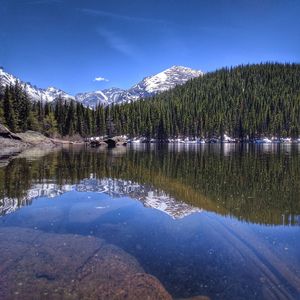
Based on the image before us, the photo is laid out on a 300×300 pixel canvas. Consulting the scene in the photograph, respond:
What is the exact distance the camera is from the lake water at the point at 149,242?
24.7 feet

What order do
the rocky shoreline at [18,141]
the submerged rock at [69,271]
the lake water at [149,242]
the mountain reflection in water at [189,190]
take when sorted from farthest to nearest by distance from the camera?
the rocky shoreline at [18,141], the mountain reflection in water at [189,190], the lake water at [149,242], the submerged rock at [69,271]

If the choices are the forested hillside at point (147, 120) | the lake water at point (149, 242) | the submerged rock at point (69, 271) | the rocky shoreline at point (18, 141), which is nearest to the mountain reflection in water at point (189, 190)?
the lake water at point (149, 242)

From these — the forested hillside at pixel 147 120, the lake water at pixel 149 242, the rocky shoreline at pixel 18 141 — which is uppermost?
the forested hillside at pixel 147 120

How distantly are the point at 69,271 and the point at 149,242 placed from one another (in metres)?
2.93

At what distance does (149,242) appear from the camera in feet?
34.7

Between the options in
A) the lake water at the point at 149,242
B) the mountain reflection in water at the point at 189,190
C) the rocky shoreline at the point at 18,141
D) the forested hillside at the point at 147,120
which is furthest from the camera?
the forested hillside at the point at 147,120

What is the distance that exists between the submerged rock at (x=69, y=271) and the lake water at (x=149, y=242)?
2 centimetres

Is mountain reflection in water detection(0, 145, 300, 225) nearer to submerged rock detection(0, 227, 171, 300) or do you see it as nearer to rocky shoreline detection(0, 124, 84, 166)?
submerged rock detection(0, 227, 171, 300)

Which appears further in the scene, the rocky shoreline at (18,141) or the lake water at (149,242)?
the rocky shoreline at (18,141)

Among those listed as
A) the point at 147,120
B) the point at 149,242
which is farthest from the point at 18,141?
the point at 147,120

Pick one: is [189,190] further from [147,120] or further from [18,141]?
[147,120]

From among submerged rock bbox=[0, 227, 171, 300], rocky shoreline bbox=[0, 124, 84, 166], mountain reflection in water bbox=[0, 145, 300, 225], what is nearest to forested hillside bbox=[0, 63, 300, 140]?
rocky shoreline bbox=[0, 124, 84, 166]

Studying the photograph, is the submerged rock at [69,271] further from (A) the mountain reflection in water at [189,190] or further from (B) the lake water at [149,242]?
(A) the mountain reflection in water at [189,190]

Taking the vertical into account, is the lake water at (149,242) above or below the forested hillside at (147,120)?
A: below
